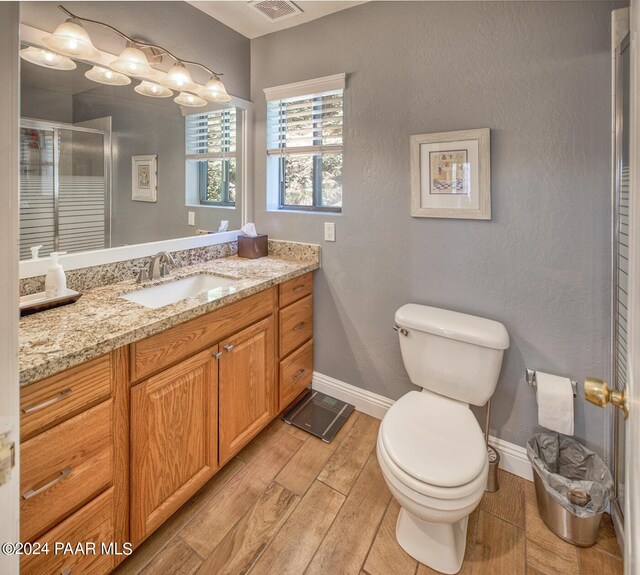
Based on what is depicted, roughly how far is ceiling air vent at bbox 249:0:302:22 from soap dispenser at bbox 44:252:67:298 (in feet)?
5.43

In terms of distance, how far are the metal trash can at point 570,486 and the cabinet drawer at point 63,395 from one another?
171 centimetres

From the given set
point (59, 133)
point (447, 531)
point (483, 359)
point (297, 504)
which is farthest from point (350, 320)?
point (59, 133)

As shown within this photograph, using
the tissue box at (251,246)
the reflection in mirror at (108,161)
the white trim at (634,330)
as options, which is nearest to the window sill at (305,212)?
the tissue box at (251,246)

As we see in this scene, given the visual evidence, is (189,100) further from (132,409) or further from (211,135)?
(132,409)

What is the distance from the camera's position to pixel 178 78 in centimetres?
184

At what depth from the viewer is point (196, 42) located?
2.04m

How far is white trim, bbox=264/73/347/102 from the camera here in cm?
207

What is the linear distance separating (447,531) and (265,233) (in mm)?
1926

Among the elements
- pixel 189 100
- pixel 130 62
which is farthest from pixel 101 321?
pixel 189 100

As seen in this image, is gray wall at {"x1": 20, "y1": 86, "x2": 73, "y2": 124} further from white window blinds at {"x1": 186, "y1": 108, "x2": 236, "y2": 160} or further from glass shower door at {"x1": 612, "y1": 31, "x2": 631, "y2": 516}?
glass shower door at {"x1": 612, "y1": 31, "x2": 631, "y2": 516}

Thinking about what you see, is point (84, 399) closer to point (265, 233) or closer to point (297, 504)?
point (297, 504)

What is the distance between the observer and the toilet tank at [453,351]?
5.20ft

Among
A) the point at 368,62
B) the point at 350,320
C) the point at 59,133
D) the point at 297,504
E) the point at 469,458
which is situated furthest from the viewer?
the point at 350,320

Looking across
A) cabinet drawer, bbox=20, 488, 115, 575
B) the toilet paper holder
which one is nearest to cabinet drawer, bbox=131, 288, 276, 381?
cabinet drawer, bbox=20, 488, 115, 575
